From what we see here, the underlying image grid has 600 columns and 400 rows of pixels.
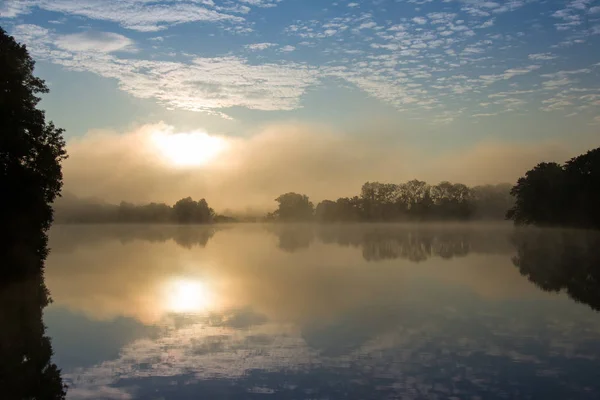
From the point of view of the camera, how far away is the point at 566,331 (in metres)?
17.5

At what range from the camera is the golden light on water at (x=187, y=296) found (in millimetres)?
23538

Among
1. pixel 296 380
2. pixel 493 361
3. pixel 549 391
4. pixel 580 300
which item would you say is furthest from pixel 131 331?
pixel 580 300

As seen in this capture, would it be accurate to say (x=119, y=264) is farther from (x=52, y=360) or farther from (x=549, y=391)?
(x=549, y=391)

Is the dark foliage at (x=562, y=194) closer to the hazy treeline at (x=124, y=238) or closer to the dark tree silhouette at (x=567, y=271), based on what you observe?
the dark tree silhouette at (x=567, y=271)

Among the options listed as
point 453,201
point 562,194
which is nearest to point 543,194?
point 562,194

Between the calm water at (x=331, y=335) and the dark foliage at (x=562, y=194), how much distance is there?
194 ft

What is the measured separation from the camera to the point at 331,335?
1745cm

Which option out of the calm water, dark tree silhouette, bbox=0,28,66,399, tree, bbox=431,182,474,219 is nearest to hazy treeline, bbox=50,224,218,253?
dark tree silhouette, bbox=0,28,66,399

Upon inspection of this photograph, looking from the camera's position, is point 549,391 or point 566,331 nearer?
point 549,391

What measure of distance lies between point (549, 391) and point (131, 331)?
13.0 metres

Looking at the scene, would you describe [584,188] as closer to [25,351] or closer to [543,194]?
[543,194]

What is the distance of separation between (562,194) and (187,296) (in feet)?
271

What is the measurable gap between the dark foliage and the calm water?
58992mm

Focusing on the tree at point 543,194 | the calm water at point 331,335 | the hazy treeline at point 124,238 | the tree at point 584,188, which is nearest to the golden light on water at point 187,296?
the calm water at point 331,335
